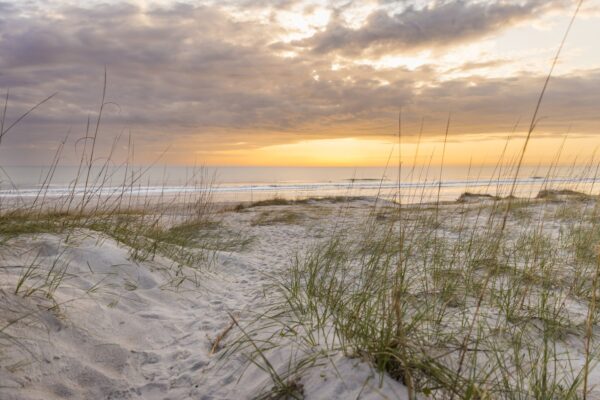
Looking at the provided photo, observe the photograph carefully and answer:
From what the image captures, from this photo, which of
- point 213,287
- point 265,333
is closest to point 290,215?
point 213,287

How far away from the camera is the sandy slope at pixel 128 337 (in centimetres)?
168

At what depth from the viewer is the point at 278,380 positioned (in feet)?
5.31

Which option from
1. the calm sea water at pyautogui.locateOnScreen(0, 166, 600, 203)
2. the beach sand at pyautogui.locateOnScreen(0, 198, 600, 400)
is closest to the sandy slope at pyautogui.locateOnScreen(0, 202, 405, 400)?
the beach sand at pyautogui.locateOnScreen(0, 198, 600, 400)

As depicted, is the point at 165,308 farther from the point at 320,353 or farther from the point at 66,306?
the point at 320,353

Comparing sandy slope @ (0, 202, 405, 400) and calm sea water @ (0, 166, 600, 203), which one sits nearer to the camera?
sandy slope @ (0, 202, 405, 400)

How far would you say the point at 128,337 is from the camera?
7.78 ft

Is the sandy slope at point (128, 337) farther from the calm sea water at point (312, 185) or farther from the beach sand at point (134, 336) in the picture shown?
the calm sea water at point (312, 185)

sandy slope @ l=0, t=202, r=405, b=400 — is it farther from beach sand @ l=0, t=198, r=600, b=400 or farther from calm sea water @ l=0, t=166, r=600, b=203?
calm sea water @ l=0, t=166, r=600, b=203

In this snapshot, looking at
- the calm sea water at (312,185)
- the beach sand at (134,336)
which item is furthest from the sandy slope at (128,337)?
the calm sea water at (312,185)

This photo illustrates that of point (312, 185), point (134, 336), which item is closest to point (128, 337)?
point (134, 336)

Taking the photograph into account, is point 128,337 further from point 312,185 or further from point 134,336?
point 312,185

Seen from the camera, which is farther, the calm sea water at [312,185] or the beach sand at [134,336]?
the calm sea water at [312,185]

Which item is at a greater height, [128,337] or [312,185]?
[312,185]

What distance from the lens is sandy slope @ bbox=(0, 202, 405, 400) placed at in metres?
1.68
